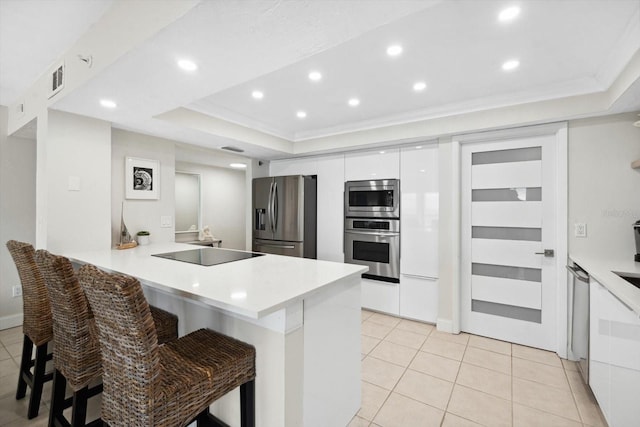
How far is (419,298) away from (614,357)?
1.89 meters

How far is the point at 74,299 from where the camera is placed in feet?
4.75

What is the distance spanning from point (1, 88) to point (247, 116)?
7.52 ft

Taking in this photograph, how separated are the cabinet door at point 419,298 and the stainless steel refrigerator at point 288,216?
1.34 m

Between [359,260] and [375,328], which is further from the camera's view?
[359,260]

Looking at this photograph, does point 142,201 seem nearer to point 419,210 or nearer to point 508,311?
point 419,210

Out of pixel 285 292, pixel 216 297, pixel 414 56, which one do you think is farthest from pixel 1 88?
pixel 414 56

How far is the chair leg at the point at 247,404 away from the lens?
1353 mm

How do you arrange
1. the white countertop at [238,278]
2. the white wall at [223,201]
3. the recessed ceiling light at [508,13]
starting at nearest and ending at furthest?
the white countertop at [238,278] → the recessed ceiling light at [508,13] → the white wall at [223,201]

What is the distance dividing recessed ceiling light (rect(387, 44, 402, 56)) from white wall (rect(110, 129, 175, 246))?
8.73 ft

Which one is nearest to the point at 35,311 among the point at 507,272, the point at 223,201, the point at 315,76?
the point at 315,76

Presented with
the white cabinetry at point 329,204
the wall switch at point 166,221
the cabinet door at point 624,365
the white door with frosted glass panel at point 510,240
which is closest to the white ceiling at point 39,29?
the wall switch at point 166,221

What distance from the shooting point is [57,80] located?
2.16m

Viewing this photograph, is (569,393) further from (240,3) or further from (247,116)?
(247,116)

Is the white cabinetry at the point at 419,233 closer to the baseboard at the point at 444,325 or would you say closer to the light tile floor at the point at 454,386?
the baseboard at the point at 444,325
